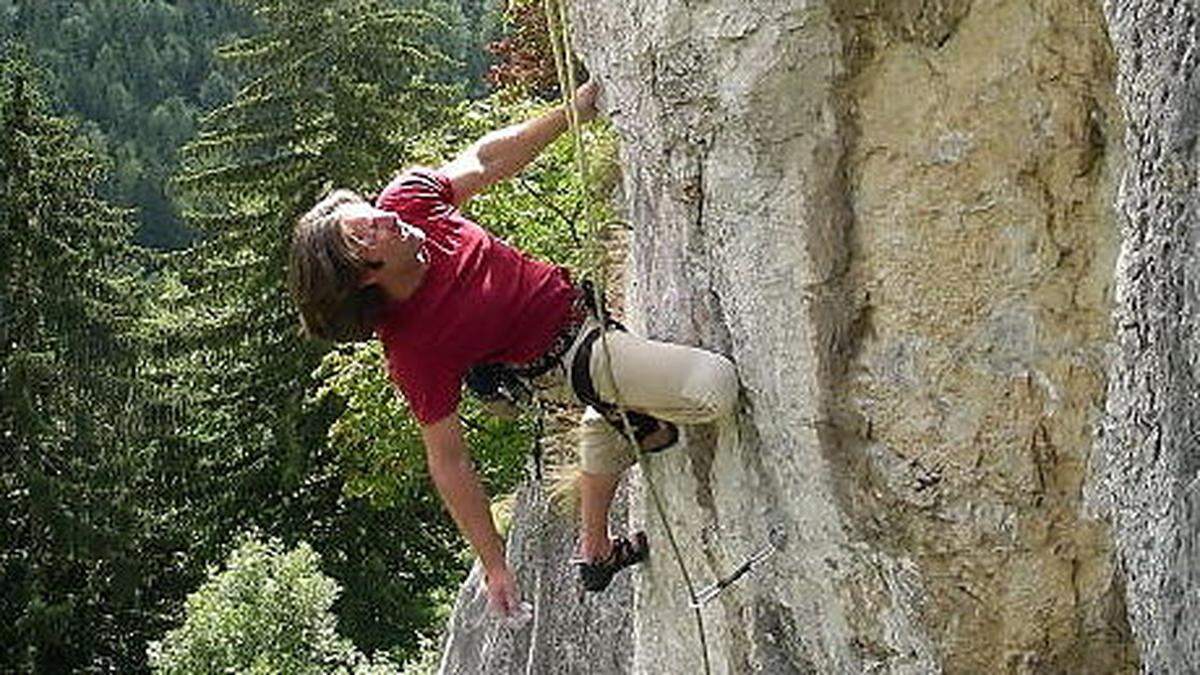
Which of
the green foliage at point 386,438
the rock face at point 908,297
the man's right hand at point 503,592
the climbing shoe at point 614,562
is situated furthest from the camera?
the green foliage at point 386,438

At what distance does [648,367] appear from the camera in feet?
19.5

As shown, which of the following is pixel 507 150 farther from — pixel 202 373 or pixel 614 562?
pixel 202 373

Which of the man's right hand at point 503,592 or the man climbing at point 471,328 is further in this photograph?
the man's right hand at point 503,592

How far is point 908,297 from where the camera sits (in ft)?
17.7

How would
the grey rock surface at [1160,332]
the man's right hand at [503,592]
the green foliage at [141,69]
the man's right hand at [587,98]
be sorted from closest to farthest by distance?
the grey rock surface at [1160,332], the man's right hand at [503,592], the man's right hand at [587,98], the green foliage at [141,69]

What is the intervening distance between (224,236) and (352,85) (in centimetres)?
333

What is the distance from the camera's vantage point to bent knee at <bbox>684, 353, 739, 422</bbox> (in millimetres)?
5828

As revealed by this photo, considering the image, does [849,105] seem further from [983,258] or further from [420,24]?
[420,24]

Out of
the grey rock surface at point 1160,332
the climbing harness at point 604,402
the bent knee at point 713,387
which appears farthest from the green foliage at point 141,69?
the grey rock surface at point 1160,332

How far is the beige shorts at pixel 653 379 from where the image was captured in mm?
5848

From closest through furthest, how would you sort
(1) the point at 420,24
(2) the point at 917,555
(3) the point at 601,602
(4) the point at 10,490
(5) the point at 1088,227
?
(5) the point at 1088,227
(2) the point at 917,555
(3) the point at 601,602
(4) the point at 10,490
(1) the point at 420,24

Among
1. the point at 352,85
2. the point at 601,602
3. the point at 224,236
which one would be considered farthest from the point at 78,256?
the point at 601,602

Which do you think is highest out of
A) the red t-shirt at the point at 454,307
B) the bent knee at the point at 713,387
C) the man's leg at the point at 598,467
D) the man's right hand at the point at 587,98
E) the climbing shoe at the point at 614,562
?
the man's right hand at the point at 587,98

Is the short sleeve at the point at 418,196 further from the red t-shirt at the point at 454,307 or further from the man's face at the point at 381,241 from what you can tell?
the man's face at the point at 381,241
